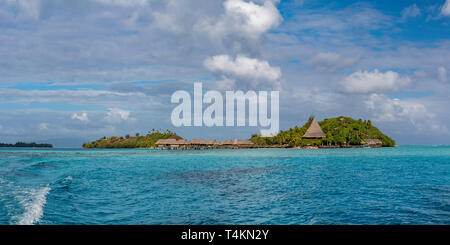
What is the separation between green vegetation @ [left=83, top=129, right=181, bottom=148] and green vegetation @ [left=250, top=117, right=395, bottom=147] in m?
43.3

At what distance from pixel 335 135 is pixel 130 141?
88115mm

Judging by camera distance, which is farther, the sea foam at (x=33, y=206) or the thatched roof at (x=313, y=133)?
the thatched roof at (x=313, y=133)

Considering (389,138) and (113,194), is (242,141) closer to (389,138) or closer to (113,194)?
(389,138)

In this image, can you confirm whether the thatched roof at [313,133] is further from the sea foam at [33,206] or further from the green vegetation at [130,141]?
the sea foam at [33,206]

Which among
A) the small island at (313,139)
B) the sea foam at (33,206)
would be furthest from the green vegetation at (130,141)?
the sea foam at (33,206)

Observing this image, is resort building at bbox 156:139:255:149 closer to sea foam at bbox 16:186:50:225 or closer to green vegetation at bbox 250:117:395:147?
green vegetation at bbox 250:117:395:147

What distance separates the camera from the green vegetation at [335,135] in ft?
332

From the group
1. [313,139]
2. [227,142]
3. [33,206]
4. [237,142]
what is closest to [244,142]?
[237,142]

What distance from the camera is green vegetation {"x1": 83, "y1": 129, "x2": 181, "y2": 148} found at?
130625 mm

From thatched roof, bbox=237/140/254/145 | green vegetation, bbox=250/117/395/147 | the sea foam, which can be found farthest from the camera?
thatched roof, bbox=237/140/254/145

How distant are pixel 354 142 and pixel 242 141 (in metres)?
38.9

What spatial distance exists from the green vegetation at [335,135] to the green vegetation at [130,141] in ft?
142

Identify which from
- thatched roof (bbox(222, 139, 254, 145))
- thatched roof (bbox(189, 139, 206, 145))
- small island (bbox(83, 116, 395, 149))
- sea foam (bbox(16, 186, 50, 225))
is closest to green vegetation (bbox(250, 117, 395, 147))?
small island (bbox(83, 116, 395, 149))

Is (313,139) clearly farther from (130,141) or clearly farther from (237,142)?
(130,141)
